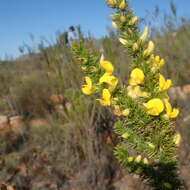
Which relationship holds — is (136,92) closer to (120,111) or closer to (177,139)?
(120,111)

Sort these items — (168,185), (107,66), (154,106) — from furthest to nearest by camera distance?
1. (168,185)
2. (107,66)
3. (154,106)

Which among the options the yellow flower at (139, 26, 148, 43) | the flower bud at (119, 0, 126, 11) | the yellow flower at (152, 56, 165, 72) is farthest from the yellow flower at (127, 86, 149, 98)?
the flower bud at (119, 0, 126, 11)

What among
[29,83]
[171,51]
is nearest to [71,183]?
[29,83]

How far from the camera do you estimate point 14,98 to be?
5.34 meters

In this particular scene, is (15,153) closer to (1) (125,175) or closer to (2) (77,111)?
(2) (77,111)

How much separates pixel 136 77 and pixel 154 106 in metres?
0.15

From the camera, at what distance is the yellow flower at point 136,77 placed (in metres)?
1.17

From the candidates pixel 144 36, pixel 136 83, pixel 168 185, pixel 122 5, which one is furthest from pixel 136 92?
pixel 168 185

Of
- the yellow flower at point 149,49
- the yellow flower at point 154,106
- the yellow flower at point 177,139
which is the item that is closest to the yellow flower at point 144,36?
the yellow flower at point 149,49

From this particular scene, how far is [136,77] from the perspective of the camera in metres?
1.19

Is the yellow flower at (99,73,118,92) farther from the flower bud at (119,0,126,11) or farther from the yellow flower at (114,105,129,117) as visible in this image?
the flower bud at (119,0,126,11)

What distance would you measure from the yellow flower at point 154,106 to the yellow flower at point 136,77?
0.11 m

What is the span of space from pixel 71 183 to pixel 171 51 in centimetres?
372

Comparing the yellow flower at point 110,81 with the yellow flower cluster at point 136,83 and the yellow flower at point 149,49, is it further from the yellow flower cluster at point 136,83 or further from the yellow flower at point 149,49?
the yellow flower at point 149,49
